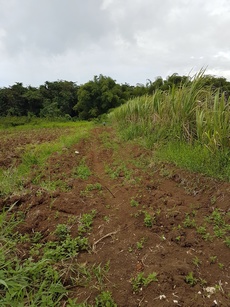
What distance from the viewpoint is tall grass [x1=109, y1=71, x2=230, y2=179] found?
3604 millimetres

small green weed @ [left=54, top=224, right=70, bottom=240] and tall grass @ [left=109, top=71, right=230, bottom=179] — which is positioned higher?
tall grass @ [left=109, top=71, right=230, bottom=179]

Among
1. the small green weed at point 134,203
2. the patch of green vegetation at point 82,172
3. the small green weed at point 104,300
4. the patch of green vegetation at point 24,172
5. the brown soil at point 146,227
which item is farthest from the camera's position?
the patch of green vegetation at point 82,172

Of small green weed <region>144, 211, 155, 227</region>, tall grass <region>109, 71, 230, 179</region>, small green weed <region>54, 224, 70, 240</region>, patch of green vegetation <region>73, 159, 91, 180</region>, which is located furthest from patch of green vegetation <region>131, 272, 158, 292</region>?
patch of green vegetation <region>73, 159, 91, 180</region>

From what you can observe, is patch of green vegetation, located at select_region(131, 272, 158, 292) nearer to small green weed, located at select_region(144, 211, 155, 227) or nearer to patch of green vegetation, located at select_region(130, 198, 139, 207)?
small green weed, located at select_region(144, 211, 155, 227)

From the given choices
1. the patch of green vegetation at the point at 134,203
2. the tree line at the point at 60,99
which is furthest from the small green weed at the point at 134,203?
the tree line at the point at 60,99

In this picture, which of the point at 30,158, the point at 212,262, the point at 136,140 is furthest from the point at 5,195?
the point at 136,140

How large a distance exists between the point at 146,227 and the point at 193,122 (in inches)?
114

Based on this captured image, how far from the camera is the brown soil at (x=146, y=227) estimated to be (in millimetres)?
1740

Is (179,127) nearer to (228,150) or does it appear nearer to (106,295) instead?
(228,150)

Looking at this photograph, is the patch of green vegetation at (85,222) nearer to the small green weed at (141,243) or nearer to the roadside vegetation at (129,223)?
the roadside vegetation at (129,223)

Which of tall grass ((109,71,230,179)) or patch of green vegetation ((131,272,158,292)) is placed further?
tall grass ((109,71,230,179))

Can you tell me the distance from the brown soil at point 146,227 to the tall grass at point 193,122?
1.67 ft

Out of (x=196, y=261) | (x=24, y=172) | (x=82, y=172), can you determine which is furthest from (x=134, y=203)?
(x=24, y=172)

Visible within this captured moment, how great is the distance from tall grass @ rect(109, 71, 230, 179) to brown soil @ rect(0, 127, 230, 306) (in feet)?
1.67
